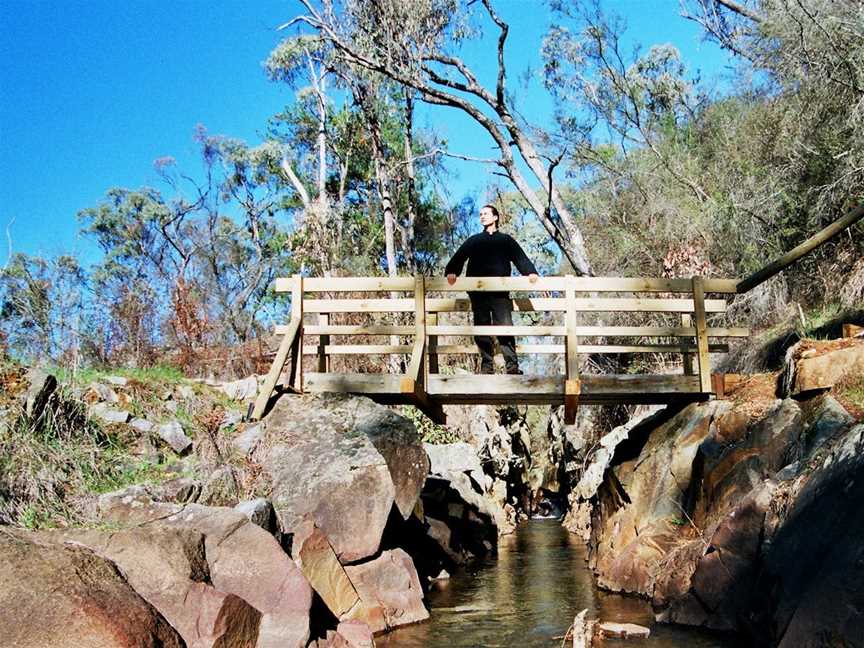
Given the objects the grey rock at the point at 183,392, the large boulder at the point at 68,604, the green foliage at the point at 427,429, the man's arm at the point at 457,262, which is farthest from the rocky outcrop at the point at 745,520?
the green foliage at the point at 427,429

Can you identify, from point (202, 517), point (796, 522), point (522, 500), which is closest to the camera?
point (796, 522)

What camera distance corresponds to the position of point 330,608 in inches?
298

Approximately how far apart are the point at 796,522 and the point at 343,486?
13.8ft

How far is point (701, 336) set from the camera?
949cm

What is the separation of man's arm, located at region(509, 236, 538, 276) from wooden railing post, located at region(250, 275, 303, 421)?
8.24 ft

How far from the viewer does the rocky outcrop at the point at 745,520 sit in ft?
17.8

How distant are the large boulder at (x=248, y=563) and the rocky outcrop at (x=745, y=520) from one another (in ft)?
11.2

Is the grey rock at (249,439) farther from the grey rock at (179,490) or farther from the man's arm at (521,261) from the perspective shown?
the man's arm at (521,261)

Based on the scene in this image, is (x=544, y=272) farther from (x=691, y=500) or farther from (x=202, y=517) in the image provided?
(x=202, y=517)

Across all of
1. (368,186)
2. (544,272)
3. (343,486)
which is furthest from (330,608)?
(368,186)

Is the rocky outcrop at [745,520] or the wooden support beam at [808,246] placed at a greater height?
the wooden support beam at [808,246]

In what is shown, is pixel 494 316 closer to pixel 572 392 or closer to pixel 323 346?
pixel 572 392

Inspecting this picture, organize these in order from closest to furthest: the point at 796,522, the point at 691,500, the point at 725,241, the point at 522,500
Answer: the point at 796,522 → the point at 691,500 → the point at 725,241 → the point at 522,500

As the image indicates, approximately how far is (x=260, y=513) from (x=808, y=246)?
6.13 meters
